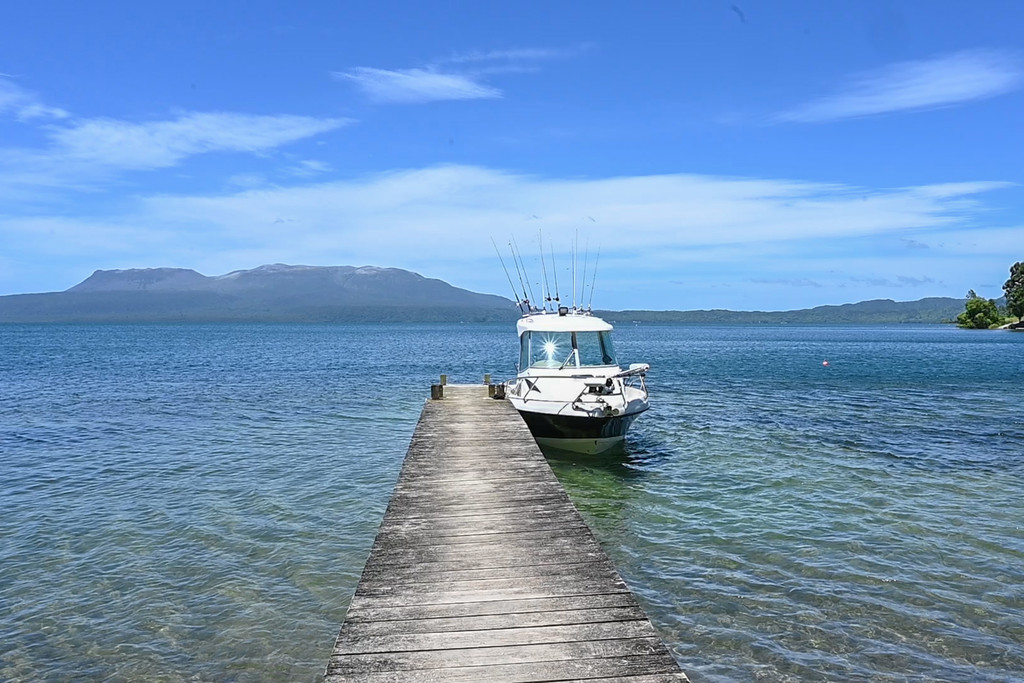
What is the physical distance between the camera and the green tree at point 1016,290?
A: 15031 cm

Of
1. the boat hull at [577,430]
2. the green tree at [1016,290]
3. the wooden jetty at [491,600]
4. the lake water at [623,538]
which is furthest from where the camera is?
the green tree at [1016,290]

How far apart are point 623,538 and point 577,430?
5503mm

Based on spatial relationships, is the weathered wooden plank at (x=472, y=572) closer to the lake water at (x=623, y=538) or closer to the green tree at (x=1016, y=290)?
the lake water at (x=623, y=538)

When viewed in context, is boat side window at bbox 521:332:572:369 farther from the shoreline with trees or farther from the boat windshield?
the shoreline with trees

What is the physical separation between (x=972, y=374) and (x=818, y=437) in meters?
32.4

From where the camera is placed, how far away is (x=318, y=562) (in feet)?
36.3

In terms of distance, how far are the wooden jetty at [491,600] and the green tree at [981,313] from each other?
190 meters

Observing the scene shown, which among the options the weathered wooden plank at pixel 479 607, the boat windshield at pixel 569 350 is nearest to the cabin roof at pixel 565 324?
the boat windshield at pixel 569 350

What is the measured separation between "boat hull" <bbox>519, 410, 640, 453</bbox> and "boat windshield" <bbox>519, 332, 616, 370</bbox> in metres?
1.91

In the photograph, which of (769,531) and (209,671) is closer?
(209,671)

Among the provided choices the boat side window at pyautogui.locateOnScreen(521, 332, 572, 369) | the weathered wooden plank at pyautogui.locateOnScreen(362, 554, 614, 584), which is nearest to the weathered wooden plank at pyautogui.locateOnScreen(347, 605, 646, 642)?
the weathered wooden plank at pyautogui.locateOnScreen(362, 554, 614, 584)

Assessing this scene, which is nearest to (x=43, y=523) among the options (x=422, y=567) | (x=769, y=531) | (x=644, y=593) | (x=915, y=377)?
(x=422, y=567)

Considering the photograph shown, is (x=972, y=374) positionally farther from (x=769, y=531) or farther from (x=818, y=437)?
(x=769, y=531)

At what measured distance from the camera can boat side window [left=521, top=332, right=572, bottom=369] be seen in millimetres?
19500
